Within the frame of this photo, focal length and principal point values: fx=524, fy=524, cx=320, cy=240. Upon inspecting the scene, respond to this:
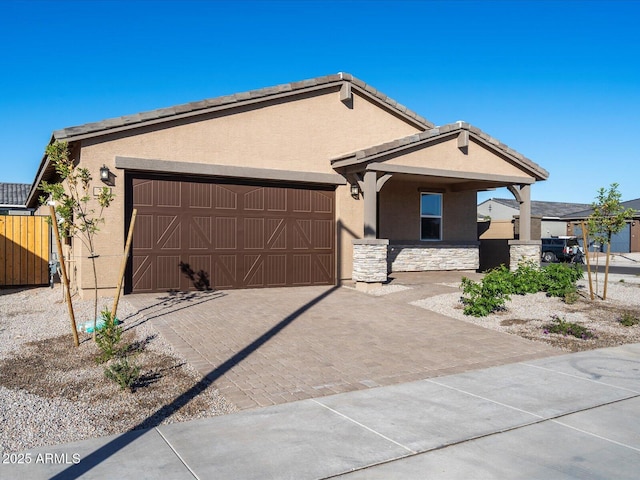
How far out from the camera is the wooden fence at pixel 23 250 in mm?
14906

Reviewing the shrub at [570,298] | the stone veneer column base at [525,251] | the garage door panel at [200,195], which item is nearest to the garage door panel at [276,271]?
the garage door panel at [200,195]

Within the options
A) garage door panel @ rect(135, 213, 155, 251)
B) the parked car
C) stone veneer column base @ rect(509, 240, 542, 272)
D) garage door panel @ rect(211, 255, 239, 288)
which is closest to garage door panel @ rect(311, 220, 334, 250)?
garage door panel @ rect(211, 255, 239, 288)

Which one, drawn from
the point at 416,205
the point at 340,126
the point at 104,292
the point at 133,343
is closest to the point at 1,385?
the point at 133,343

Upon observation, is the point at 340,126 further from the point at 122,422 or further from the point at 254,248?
the point at 122,422

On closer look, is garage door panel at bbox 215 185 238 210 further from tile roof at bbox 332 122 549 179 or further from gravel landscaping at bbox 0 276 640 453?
gravel landscaping at bbox 0 276 640 453

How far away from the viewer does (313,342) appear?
851 cm

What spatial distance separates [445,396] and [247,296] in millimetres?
7376

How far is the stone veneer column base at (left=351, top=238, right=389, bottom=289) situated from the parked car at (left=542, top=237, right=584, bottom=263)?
1984 cm

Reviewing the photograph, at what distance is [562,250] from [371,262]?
20388mm

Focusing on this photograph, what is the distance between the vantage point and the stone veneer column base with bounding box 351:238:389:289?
13.7m

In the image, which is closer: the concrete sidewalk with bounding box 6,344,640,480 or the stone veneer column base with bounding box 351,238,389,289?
the concrete sidewalk with bounding box 6,344,640,480

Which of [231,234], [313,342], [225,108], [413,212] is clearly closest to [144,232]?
[231,234]

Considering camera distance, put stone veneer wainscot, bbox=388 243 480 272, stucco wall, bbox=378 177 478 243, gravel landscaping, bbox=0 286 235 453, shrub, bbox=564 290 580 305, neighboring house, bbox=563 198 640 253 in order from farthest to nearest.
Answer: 1. neighboring house, bbox=563 198 640 253
2. stone veneer wainscot, bbox=388 243 480 272
3. stucco wall, bbox=378 177 478 243
4. shrub, bbox=564 290 580 305
5. gravel landscaping, bbox=0 286 235 453

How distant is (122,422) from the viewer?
513 centimetres
